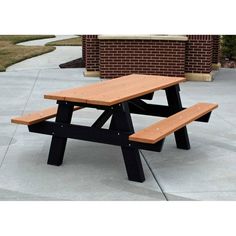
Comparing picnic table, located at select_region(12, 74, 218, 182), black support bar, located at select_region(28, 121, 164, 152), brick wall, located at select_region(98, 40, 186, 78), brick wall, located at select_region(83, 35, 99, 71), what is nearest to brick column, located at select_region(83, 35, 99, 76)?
brick wall, located at select_region(83, 35, 99, 71)

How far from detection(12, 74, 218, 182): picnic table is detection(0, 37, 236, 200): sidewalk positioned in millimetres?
229

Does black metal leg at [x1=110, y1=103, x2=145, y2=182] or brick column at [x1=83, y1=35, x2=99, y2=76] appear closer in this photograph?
black metal leg at [x1=110, y1=103, x2=145, y2=182]

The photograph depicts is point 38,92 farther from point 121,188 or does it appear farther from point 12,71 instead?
point 121,188

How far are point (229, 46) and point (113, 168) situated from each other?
11.0 metres

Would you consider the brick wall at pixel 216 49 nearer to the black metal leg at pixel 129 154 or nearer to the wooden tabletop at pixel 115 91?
the wooden tabletop at pixel 115 91

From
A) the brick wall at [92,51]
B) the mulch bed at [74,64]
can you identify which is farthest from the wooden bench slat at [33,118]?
the mulch bed at [74,64]

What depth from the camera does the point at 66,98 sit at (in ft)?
16.5

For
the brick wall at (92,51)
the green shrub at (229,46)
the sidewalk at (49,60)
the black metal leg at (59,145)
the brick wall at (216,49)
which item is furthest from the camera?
the green shrub at (229,46)

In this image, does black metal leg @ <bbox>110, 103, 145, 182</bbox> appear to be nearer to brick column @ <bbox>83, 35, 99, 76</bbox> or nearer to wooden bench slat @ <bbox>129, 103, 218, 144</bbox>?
wooden bench slat @ <bbox>129, 103, 218, 144</bbox>

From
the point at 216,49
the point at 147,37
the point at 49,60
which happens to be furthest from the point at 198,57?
the point at 49,60

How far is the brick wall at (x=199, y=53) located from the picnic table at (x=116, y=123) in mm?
5484

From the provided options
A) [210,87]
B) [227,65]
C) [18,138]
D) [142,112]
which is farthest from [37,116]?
[227,65]

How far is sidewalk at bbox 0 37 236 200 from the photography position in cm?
455

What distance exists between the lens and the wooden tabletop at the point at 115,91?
4.89 m
